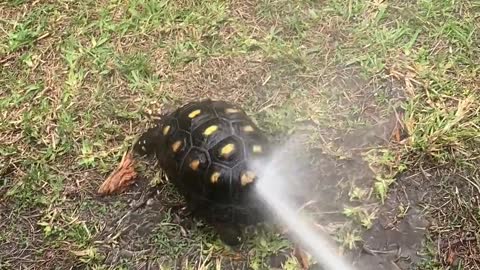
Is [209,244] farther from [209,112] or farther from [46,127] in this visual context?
[46,127]

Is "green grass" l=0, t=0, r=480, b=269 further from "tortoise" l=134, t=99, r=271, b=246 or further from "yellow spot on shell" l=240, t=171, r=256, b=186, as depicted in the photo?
"yellow spot on shell" l=240, t=171, r=256, b=186

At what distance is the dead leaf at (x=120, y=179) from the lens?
3166 mm

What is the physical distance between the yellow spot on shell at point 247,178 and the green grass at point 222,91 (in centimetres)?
27

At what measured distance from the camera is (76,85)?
11.5 ft

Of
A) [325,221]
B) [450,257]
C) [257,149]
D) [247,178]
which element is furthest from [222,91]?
[450,257]

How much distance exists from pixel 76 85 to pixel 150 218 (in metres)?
0.84

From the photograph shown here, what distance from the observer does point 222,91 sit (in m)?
3.40

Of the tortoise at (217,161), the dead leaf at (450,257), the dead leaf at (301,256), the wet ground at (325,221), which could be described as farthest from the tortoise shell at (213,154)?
the dead leaf at (450,257)

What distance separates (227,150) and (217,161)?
2.4 inches

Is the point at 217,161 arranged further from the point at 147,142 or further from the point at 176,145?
the point at 147,142

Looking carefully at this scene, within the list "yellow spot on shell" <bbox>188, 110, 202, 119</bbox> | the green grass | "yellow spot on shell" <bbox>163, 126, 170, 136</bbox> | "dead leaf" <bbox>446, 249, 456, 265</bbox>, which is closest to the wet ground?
the green grass

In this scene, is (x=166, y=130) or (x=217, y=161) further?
(x=166, y=130)

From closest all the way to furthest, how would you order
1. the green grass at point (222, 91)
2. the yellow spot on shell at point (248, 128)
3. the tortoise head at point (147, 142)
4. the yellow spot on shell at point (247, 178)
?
the yellow spot on shell at point (247, 178) → the yellow spot on shell at point (248, 128) → the green grass at point (222, 91) → the tortoise head at point (147, 142)

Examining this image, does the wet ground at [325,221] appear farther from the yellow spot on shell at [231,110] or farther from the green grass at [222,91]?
the yellow spot on shell at [231,110]
